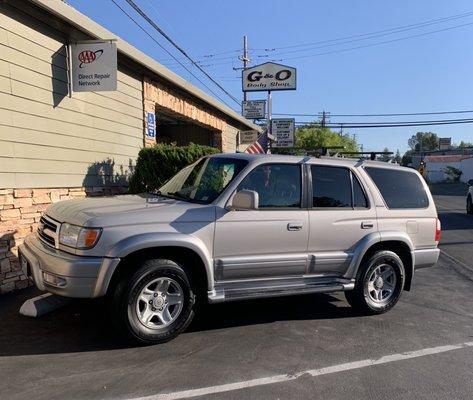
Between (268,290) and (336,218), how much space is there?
3.95ft

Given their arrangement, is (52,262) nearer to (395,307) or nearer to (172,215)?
(172,215)

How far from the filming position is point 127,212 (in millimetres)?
5059

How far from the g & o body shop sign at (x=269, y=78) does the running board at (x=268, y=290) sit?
24962 millimetres

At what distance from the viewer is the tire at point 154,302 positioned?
195 inches

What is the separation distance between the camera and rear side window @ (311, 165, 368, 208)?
6215mm

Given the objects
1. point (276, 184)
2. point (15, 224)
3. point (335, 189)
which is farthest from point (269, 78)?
point (276, 184)

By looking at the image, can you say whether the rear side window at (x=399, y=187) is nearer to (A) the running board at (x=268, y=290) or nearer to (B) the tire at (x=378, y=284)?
(B) the tire at (x=378, y=284)

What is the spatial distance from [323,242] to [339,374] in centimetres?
175

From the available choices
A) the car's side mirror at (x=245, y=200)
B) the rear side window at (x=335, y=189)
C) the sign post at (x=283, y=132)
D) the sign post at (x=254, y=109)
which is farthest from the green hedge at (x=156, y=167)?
the sign post at (x=254, y=109)

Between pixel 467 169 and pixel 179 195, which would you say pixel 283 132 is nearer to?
pixel 179 195

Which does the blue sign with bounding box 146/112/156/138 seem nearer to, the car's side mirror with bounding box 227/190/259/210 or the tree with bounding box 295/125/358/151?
the car's side mirror with bounding box 227/190/259/210

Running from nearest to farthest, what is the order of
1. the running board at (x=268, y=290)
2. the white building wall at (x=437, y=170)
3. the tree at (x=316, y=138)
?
1. the running board at (x=268, y=290)
2. the tree at (x=316, y=138)
3. the white building wall at (x=437, y=170)

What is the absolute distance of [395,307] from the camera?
706 cm

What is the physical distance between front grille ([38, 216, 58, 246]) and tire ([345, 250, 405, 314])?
349cm
